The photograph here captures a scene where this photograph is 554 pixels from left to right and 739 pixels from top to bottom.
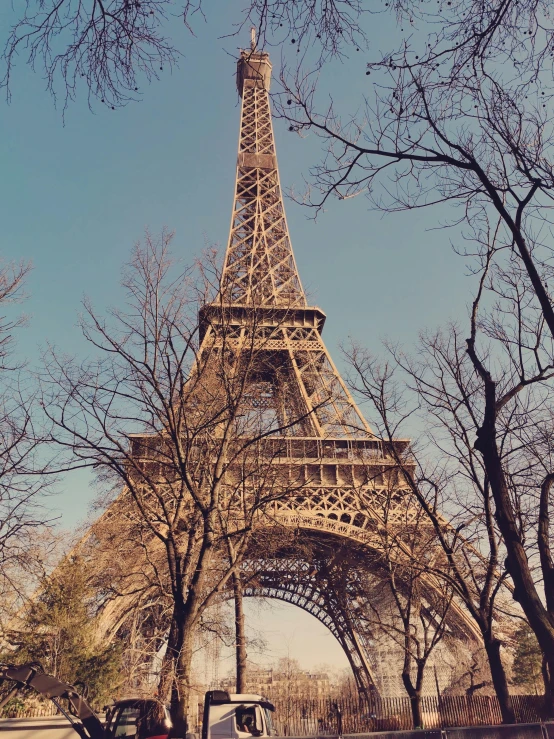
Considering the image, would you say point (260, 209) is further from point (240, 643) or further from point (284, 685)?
point (284, 685)

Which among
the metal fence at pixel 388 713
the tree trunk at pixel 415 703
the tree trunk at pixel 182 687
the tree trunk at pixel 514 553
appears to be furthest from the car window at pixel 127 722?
the tree trunk at pixel 415 703

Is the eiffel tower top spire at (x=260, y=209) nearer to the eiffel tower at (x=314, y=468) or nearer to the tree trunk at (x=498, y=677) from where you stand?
the eiffel tower at (x=314, y=468)

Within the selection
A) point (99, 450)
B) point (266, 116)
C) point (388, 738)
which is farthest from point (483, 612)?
point (266, 116)

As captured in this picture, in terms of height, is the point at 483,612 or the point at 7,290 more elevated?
the point at 7,290

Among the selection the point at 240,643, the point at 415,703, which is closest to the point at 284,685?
the point at 240,643

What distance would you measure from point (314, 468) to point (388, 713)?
11.2 meters

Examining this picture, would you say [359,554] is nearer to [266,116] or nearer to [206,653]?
[206,653]

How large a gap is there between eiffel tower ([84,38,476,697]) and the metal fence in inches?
125

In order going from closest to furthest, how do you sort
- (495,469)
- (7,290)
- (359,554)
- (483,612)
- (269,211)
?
1. (495,469)
2. (7,290)
3. (483,612)
4. (359,554)
5. (269,211)

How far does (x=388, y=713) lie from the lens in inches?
841

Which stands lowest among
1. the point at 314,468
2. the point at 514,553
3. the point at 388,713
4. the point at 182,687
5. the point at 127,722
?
the point at 388,713

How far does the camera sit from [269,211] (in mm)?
43406

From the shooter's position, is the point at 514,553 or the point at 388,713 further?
the point at 388,713

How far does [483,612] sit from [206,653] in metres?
14.7
